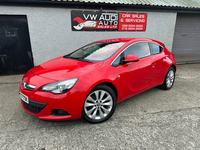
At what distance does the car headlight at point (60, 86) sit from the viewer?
2.12m

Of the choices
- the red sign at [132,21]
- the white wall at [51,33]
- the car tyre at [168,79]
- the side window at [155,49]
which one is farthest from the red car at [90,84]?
the red sign at [132,21]

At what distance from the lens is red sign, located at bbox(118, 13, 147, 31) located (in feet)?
21.5

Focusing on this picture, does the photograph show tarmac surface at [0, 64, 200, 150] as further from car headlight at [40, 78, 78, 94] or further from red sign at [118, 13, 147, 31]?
red sign at [118, 13, 147, 31]

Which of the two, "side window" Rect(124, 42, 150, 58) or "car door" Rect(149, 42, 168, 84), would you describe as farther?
"car door" Rect(149, 42, 168, 84)

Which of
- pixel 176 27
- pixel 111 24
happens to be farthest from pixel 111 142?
pixel 176 27

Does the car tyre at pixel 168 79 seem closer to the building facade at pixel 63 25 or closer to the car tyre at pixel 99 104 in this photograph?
the car tyre at pixel 99 104

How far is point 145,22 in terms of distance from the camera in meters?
6.89

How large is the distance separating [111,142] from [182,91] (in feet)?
9.81

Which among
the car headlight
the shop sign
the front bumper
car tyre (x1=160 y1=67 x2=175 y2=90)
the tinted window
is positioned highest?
the shop sign

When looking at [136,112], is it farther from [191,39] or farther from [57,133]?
[191,39]

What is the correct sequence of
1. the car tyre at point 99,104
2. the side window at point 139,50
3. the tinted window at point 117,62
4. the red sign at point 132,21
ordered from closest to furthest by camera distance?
1. the car tyre at point 99,104
2. the tinted window at point 117,62
3. the side window at point 139,50
4. the red sign at point 132,21

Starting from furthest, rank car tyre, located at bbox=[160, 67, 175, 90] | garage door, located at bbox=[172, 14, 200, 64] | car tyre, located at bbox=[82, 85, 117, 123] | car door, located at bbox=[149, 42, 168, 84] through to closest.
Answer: garage door, located at bbox=[172, 14, 200, 64]
car tyre, located at bbox=[160, 67, 175, 90]
car door, located at bbox=[149, 42, 168, 84]
car tyre, located at bbox=[82, 85, 117, 123]

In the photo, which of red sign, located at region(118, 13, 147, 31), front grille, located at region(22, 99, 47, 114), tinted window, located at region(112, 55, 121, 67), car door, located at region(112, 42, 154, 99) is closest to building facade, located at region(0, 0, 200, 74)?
red sign, located at region(118, 13, 147, 31)

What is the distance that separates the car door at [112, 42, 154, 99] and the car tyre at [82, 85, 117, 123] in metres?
0.39
